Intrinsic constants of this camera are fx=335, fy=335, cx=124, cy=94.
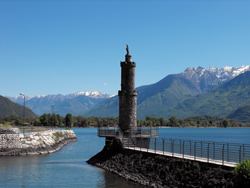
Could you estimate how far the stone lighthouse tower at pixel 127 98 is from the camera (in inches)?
1635

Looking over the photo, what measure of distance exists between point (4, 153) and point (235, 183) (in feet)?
139

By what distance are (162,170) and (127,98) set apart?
1491cm

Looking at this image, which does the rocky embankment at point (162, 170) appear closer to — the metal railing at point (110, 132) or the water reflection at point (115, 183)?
the water reflection at point (115, 183)

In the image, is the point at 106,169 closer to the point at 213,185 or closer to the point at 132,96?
the point at 132,96

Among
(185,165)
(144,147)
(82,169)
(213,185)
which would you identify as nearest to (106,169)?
(82,169)

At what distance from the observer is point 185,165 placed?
1023 inches

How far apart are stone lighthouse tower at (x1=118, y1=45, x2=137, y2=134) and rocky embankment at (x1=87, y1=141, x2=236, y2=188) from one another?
323cm

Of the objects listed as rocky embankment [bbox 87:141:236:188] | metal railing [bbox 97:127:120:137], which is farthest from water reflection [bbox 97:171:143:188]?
metal railing [bbox 97:127:120:137]

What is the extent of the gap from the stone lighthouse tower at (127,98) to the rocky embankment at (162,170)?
3227 mm

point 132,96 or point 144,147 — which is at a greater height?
point 132,96

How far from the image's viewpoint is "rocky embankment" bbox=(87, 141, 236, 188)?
22500mm

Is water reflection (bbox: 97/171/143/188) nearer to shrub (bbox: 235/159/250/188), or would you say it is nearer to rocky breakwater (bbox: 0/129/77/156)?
shrub (bbox: 235/159/250/188)

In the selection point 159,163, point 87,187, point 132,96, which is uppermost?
point 132,96

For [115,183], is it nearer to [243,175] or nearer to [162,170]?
[162,170]
